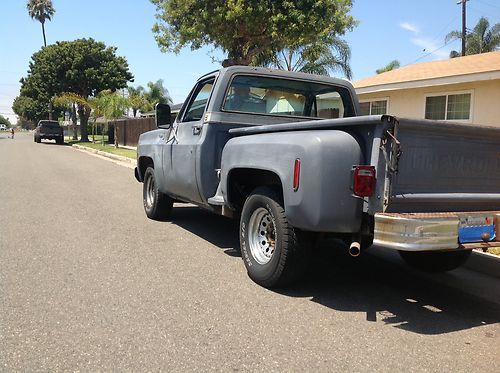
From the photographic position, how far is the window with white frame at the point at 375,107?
56.0 feet

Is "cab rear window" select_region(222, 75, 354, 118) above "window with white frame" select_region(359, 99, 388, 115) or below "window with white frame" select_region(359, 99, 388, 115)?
below

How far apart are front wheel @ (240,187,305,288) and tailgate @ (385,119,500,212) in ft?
3.20

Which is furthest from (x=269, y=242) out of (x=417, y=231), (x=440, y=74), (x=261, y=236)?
(x=440, y=74)

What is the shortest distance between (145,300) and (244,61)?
14.3m

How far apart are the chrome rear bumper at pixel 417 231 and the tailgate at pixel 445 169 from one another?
0.52ft

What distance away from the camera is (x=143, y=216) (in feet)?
28.2

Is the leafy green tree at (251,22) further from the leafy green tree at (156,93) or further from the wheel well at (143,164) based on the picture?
the leafy green tree at (156,93)

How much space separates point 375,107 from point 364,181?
14243mm

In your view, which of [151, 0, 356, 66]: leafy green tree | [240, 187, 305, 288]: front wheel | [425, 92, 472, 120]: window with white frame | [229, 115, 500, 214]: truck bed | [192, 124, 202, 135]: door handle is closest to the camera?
[229, 115, 500, 214]: truck bed

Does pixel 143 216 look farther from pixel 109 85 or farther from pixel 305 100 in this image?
pixel 109 85

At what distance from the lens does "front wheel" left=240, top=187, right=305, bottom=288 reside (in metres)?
4.47

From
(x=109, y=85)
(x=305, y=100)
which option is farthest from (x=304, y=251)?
(x=109, y=85)

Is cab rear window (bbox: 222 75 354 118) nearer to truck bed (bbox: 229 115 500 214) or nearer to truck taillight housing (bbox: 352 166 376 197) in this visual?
truck bed (bbox: 229 115 500 214)

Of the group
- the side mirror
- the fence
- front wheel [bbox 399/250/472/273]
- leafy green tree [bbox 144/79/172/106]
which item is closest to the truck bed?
front wheel [bbox 399/250/472/273]
